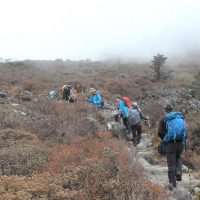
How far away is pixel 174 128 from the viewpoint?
322 inches

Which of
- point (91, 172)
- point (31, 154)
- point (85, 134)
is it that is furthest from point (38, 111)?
point (91, 172)

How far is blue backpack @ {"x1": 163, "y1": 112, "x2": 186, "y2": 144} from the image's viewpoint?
8.19 meters

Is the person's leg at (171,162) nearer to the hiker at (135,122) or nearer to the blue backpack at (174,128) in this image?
the blue backpack at (174,128)

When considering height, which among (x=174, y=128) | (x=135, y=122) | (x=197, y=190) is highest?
(x=174, y=128)

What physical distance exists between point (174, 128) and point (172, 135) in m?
0.14

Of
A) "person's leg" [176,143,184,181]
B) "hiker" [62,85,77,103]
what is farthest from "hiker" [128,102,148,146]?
"hiker" [62,85,77,103]

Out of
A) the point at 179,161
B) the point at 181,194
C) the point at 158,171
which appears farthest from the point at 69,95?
the point at 181,194

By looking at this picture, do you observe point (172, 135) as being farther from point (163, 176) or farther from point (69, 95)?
point (69, 95)

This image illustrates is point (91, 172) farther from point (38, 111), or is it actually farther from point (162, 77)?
point (162, 77)

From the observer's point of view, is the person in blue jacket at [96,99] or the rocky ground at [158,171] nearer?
the rocky ground at [158,171]

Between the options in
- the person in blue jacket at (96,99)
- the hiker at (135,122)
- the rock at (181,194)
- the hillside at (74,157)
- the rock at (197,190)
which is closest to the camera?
the hillside at (74,157)

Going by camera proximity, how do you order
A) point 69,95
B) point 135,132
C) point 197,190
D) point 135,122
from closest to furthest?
point 197,190
point 135,122
point 135,132
point 69,95

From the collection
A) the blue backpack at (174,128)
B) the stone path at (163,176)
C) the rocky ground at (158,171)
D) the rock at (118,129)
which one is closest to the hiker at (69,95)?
the rock at (118,129)

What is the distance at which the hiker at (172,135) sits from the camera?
323 inches
